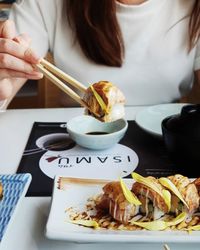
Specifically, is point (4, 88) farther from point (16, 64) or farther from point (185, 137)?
point (185, 137)

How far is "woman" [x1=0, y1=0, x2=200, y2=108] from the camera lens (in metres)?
1.17

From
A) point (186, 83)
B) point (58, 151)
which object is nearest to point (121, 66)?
point (186, 83)

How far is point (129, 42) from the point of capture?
3.94ft

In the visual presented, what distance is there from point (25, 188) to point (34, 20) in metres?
0.65

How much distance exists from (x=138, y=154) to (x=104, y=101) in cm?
21

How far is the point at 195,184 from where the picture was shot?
2.22 feet

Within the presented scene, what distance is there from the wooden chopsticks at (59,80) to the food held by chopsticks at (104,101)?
2cm

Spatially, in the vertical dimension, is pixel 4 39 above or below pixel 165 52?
above

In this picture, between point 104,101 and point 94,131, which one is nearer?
point 104,101

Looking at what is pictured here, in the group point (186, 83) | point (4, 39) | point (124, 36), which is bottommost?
point (186, 83)

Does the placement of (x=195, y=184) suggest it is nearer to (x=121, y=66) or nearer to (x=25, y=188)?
(x=25, y=188)

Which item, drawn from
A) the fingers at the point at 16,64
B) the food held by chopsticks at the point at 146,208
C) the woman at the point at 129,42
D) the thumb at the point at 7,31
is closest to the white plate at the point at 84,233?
the food held by chopsticks at the point at 146,208

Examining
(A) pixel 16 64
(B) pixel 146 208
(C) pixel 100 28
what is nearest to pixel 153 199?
(B) pixel 146 208

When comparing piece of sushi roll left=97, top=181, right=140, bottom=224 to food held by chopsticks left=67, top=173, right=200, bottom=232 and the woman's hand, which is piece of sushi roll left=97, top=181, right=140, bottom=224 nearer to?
food held by chopsticks left=67, top=173, right=200, bottom=232
